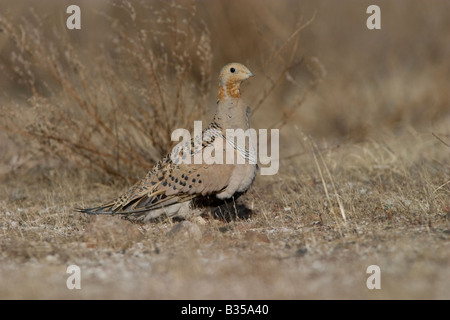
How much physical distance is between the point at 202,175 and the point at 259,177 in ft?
7.01

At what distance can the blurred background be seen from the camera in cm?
642

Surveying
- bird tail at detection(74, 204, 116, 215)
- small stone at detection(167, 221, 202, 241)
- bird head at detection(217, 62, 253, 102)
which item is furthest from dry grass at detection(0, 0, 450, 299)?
bird head at detection(217, 62, 253, 102)

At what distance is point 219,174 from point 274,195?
4.81ft

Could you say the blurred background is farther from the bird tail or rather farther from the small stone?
the small stone

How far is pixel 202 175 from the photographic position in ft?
15.6

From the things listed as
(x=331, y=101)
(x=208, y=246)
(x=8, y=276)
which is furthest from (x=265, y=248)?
(x=331, y=101)

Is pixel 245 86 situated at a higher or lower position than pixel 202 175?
higher

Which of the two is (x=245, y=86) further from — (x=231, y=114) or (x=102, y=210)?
(x=102, y=210)

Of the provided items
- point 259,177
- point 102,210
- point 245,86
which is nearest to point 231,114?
point 102,210

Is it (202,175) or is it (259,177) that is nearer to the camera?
(202,175)

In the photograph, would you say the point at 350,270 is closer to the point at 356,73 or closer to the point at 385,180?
the point at 385,180

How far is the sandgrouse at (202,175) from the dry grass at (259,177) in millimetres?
209

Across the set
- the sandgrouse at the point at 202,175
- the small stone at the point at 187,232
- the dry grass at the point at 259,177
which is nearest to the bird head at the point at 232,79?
the sandgrouse at the point at 202,175

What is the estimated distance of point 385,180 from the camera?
6223mm
